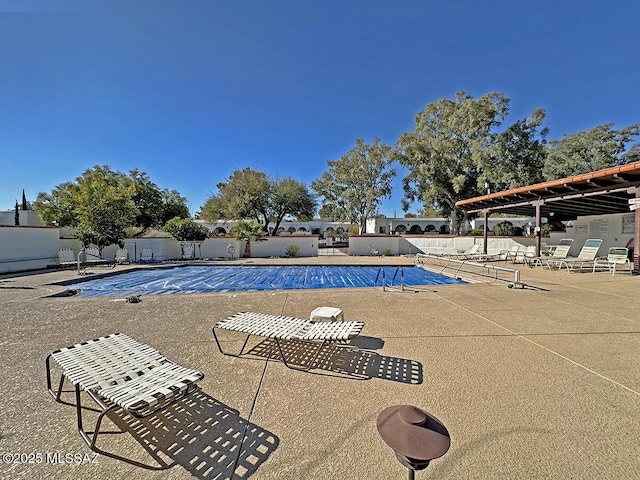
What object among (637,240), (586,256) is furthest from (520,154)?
(637,240)

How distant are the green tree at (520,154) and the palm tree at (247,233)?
19.3 m

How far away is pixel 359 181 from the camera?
100 feet

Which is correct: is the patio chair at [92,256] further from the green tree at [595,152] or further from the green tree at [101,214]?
the green tree at [595,152]

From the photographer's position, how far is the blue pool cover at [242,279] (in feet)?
29.3

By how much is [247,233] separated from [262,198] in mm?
8169

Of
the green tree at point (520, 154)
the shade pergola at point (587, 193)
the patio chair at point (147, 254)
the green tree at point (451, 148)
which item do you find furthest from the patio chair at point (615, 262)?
the patio chair at point (147, 254)

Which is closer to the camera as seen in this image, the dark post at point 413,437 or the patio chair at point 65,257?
the dark post at point 413,437

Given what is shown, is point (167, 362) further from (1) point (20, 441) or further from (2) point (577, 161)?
(2) point (577, 161)

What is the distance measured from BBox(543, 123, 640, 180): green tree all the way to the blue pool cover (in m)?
25.5

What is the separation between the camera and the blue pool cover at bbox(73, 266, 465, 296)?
8.95 m

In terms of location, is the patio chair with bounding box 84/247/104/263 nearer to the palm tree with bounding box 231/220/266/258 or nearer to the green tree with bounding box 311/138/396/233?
the palm tree with bounding box 231/220/266/258

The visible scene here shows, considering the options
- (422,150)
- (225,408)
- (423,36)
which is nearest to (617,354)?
(225,408)

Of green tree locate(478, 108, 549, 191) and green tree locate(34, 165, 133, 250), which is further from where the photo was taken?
green tree locate(478, 108, 549, 191)

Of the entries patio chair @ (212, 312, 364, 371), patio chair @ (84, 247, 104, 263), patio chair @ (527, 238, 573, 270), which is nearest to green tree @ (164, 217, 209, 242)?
patio chair @ (84, 247, 104, 263)
